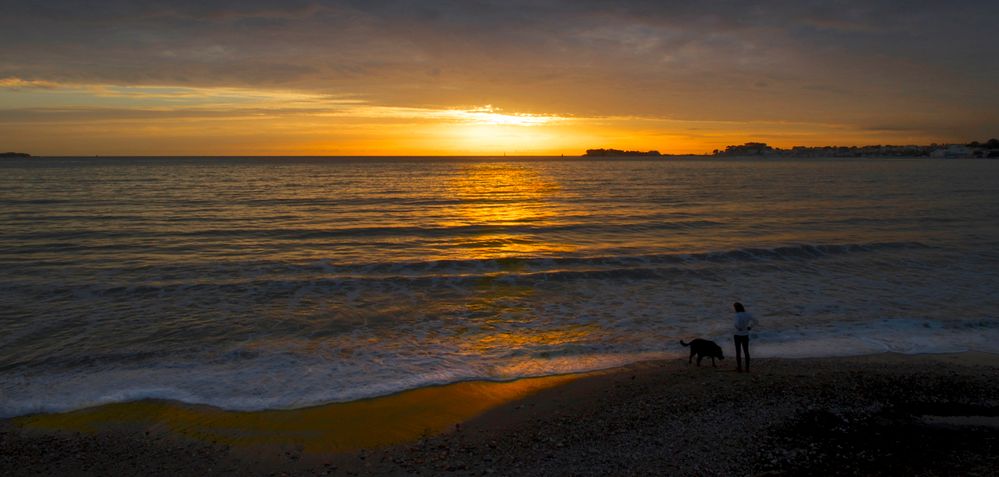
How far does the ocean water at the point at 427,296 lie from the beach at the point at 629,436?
132 cm

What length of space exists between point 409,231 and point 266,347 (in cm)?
→ 1761

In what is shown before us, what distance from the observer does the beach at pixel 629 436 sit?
300 inches

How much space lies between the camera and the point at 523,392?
1056 centimetres

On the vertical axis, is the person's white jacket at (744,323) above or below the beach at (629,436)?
above

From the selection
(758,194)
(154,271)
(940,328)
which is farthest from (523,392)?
(758,194)

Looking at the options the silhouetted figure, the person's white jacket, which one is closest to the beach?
the silhouetted figure

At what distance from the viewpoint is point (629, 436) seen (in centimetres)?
845

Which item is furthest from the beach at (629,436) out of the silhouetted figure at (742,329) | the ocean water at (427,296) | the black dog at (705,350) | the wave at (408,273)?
the wave at (408,273)

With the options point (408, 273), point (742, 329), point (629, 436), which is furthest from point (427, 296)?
point (629, 436)

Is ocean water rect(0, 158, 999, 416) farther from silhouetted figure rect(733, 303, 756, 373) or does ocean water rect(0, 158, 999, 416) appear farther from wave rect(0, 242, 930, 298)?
silhouetted figure rect(733, 303, 756, 373)

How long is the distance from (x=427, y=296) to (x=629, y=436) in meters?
10.5

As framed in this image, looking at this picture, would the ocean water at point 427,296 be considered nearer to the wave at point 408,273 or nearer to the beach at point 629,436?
the wave at point 408,273

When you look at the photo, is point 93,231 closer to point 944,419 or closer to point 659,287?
point 659,287

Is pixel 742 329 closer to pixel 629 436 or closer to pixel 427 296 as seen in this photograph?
pixel 629 436
